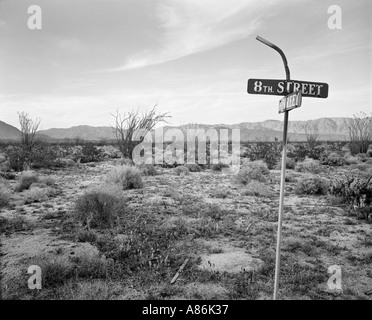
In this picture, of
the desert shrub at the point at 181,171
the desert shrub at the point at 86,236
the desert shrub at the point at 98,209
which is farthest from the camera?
the desert shrub at the point at 181,171

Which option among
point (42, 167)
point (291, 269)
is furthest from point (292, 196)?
point (42, 167)

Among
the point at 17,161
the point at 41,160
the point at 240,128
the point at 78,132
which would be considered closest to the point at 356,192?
the point at 41,160

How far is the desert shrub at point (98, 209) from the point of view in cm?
603

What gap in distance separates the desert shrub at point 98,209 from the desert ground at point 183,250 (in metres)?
0.16

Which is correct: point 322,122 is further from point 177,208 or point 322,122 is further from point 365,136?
point 177,208

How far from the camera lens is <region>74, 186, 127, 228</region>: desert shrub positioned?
6.03 metres

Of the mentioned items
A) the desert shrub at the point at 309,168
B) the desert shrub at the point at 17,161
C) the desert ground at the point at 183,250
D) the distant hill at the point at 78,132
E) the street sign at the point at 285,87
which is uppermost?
the distant hill at the point at 78,132

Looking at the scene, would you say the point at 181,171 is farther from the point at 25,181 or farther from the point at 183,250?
the point at 183,250

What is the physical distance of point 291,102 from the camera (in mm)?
2865

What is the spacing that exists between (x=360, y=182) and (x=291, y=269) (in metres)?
5.44

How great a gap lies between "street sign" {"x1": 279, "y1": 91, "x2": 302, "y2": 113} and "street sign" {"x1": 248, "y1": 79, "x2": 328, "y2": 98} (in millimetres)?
100

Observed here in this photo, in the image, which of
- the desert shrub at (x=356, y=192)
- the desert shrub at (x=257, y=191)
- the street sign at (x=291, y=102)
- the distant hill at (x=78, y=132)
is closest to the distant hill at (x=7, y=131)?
the distant hill at (x=78, y=132)

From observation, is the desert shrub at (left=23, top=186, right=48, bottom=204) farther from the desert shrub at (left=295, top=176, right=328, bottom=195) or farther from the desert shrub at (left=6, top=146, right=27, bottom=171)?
the desert shrub at (left=295, top=176, right=328, bottom=195)

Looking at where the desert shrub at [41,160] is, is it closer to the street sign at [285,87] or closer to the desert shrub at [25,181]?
the desert shrub at [25,181]
